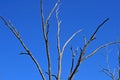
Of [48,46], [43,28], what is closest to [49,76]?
[48,46]

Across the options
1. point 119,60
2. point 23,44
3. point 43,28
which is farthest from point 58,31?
point 119,60

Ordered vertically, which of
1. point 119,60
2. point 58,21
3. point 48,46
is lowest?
point 48,46

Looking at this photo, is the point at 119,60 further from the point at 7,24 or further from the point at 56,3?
the point at 7,24

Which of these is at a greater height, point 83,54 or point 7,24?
point 7,24

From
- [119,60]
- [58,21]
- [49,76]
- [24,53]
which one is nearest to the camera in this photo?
[49,76]

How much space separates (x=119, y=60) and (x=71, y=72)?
7763 millimetres

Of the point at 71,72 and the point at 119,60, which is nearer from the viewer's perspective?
the point at 71,72

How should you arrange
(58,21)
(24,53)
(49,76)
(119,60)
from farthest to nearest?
(119,60) < (58,21) < (24,53) < (49,76)

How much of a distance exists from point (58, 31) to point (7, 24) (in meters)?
0.66

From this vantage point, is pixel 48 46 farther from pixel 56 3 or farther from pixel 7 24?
pixel 56 3

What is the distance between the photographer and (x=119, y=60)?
36.8 ft

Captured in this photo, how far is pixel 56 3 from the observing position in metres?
4.45

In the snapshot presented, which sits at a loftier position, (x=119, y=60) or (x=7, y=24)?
(x=119, y=60)

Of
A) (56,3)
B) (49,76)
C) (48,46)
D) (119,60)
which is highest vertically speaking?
(119,60)
